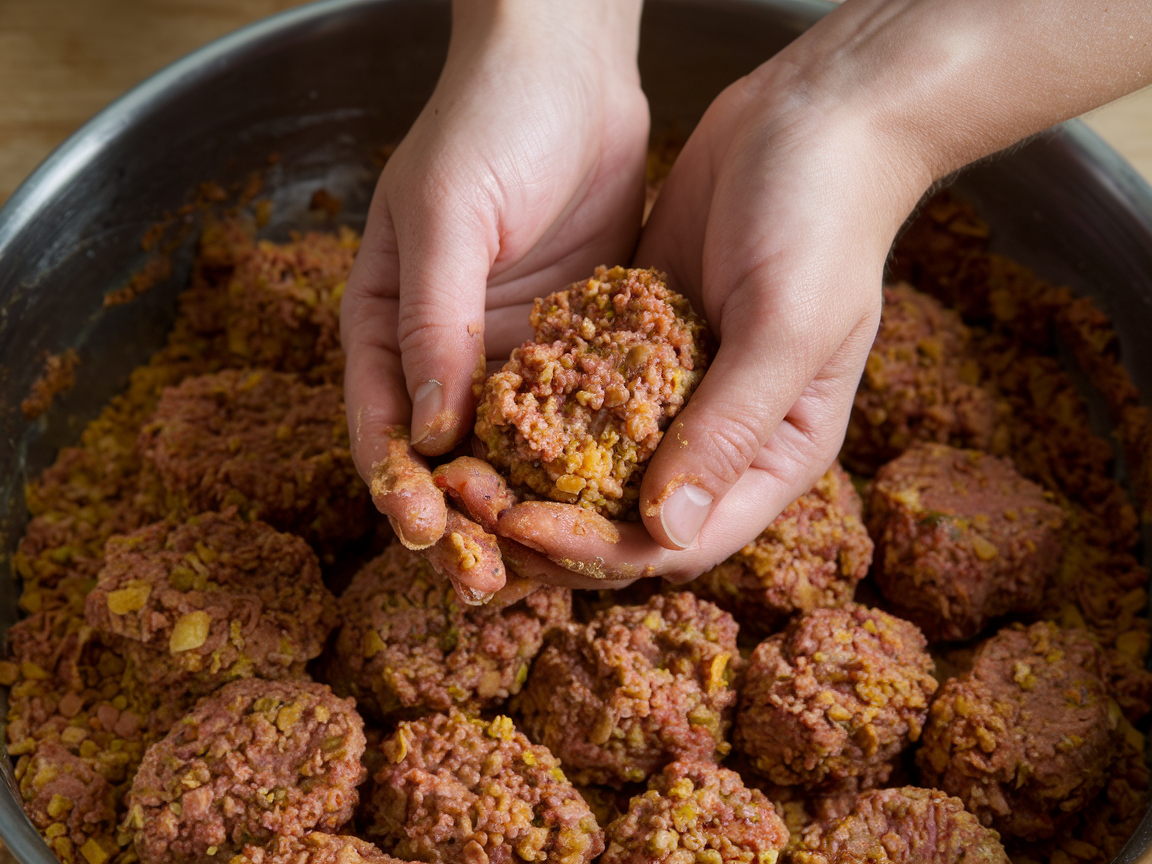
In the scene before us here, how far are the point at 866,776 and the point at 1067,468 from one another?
100 centimetres

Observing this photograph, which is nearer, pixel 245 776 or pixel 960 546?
pixel 245 776

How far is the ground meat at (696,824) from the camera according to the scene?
1497 millimetres

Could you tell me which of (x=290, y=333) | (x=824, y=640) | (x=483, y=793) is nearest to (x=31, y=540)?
(x=290, y=333)

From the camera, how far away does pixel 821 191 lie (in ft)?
5.51

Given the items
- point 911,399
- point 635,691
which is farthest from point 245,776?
point 911,399

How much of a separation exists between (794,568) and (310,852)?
102cm

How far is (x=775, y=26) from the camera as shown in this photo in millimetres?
2510

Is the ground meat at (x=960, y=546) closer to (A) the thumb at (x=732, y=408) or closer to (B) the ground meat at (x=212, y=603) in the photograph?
(A) the thumb at (x=732, y=408)

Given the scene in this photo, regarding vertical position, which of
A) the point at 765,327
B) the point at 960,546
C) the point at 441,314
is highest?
the point at 765,327

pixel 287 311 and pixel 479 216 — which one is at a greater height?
pixel 479 216

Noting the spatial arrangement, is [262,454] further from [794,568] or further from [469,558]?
[794,568]

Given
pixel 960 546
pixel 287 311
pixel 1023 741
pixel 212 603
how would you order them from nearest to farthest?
1. pixel 1023 741
2. pixel 212 603
3. pixel 960 546
4. pixel 287 311

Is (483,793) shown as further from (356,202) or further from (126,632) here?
(356,202)

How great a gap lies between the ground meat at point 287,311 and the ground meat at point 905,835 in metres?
1.55
